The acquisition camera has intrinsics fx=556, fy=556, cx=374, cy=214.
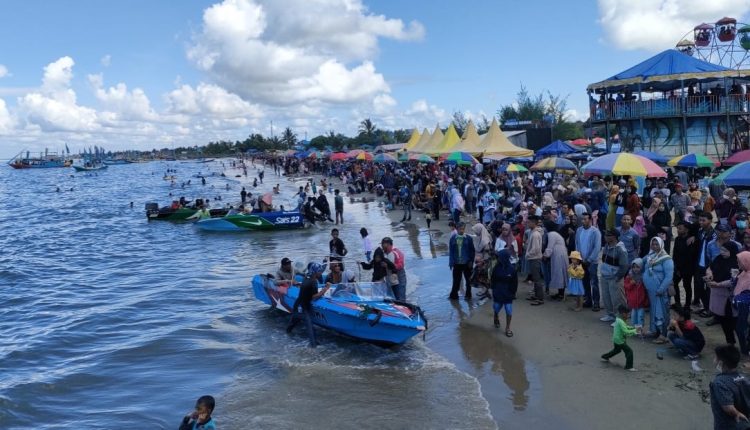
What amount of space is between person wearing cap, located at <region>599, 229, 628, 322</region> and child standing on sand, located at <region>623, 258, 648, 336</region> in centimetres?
33

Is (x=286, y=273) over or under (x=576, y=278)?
over

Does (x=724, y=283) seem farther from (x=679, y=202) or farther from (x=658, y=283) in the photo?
(x=679, y=202)

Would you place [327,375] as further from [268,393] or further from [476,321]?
[476,321]

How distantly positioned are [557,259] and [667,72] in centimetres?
1975

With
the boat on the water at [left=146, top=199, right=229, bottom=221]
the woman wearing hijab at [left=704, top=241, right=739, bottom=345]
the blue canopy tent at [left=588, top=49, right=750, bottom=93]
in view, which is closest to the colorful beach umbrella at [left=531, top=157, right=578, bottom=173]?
the blue canopy tent at [left=588, top=49, right=750, bottom=93]

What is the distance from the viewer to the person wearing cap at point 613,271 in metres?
9.21

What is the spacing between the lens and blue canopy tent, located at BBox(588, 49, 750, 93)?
2559 centimetres

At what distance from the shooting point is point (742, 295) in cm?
729

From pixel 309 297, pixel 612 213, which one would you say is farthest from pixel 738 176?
pixel 309 297

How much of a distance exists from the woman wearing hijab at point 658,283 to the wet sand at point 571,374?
0.35m

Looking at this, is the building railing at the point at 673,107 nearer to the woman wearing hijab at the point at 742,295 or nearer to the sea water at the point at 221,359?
the sea water at the point at 221,359

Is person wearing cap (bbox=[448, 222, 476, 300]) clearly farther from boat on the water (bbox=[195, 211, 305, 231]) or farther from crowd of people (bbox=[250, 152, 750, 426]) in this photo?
boat on the water (bbox=[195, 211, 305, 231])

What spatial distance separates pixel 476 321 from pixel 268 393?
13.7 feet

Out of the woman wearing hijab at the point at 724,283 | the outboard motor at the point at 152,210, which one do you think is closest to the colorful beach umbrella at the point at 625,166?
the woman wearing hijab at the point at 724,283
